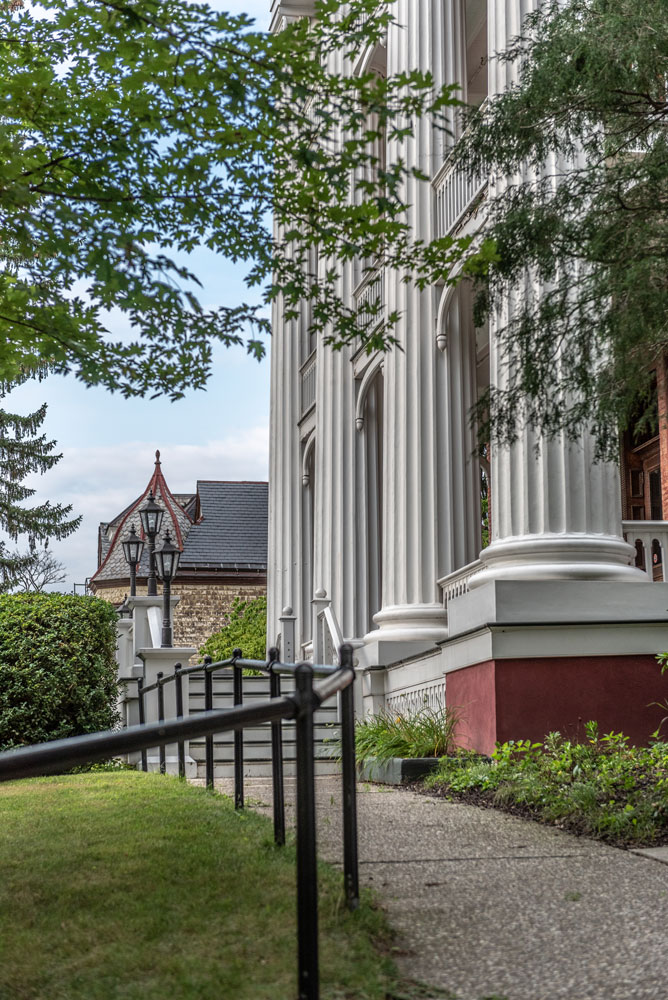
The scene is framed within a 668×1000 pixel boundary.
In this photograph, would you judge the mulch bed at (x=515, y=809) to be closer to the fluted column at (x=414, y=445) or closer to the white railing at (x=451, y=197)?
the fluted column at (x=414, y=445)

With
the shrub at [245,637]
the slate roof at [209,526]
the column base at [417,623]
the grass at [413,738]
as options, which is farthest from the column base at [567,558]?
the slate roof at [209,526]

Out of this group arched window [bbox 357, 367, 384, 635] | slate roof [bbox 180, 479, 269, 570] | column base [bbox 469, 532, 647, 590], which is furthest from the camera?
slate roof [bbox 180, 479, 269, 570]

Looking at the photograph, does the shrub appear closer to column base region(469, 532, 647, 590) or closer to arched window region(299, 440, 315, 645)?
arched window region(299, 440, 315, 645)

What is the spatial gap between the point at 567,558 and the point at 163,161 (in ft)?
18.2

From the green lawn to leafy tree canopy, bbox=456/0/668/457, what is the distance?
3321mm

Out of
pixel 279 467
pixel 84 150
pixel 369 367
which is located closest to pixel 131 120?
pixel 84 150

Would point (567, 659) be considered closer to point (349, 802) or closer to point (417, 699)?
point (417, 699)

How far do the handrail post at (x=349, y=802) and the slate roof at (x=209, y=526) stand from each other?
33.8m

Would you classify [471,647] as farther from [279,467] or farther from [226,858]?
[279,467]

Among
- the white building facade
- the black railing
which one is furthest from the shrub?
the black railing

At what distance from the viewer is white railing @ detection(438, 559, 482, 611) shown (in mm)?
11459

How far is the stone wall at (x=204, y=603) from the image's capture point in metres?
36.6

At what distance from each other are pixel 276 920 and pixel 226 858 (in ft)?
4.12

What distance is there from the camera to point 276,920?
3537 millimetres
